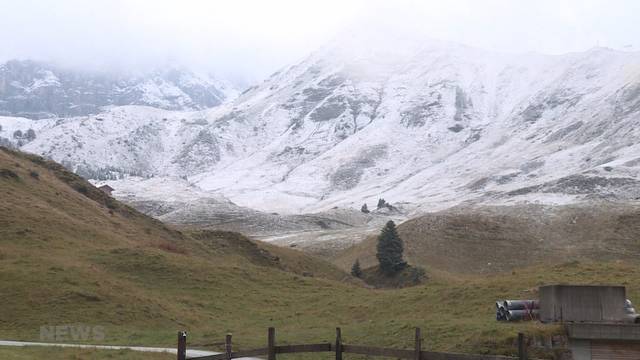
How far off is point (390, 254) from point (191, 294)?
4413 cm

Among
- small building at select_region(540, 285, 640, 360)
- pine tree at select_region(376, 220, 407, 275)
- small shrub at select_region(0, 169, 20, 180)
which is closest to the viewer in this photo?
small building at select_region(540, 285, 640, 360)

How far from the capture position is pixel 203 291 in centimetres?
5744

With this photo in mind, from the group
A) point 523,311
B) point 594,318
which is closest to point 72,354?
point 523,311

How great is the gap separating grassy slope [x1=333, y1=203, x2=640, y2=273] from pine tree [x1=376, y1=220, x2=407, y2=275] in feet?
18.3

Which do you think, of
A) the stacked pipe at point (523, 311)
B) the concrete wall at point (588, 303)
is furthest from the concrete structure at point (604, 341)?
the stacked pipe at point (523, 311)

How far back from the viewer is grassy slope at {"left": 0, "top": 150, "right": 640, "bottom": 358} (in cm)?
3656

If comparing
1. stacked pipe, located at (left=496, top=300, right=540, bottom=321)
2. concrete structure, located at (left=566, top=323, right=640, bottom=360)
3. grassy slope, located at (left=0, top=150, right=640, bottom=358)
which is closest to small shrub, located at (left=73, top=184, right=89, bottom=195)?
grassy slope, located at (left=0, top=150, right=640, bottom=358)

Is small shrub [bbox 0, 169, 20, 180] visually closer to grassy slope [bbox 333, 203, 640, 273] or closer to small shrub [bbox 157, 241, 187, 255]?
small shrub [bbox 157, 241, 187, 255]

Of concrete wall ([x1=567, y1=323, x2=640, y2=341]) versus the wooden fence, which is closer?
the wooden fence

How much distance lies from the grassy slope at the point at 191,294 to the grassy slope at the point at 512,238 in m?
44.2

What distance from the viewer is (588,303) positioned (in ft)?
81.3

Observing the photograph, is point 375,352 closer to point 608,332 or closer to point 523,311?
point 608,332

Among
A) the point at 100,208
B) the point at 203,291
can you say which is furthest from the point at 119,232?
the point at 203,291

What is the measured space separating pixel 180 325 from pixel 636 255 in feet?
252
